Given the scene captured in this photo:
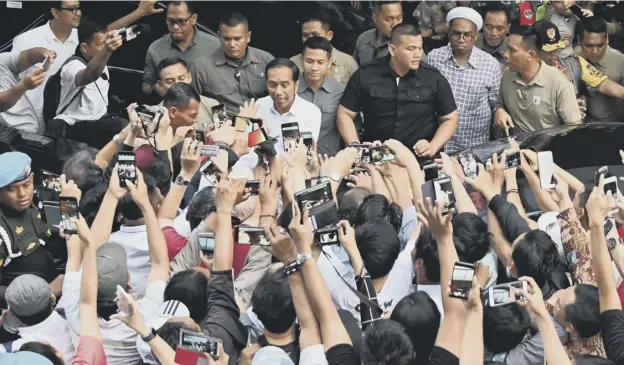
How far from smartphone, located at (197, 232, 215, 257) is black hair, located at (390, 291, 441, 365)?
1.13 m

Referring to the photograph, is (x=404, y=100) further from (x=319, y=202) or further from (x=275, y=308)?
(x=275, y=308)

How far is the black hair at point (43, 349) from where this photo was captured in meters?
5.86

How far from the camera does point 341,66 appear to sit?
10.4 metres

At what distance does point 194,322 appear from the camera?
20.0 feet

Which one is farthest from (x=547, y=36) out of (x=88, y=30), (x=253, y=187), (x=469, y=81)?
(x=253, y=187)

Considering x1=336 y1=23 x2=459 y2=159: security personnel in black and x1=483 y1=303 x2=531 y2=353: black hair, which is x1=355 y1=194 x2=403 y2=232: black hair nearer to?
x1=483 y1=303 x2=531 y2=353: black hair

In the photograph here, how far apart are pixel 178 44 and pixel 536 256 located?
469cm

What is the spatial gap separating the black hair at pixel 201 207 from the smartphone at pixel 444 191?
1.37 m

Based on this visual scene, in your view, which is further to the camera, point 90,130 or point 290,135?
point 90,130

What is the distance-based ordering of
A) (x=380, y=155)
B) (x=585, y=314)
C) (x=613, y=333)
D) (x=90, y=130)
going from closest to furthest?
(x=613, y=333)
(x=585, y=314)
(x=380, y=155)
(x=90, y=130)

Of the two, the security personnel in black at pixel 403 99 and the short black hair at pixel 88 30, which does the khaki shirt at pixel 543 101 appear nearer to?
Answer: the security personnel in black at pixel 403 99

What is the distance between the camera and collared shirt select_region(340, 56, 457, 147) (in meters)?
9.59

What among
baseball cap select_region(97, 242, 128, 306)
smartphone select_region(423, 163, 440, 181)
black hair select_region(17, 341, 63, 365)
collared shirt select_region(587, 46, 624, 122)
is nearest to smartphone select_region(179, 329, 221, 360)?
black hair select_region(17, 341, 63, 365)

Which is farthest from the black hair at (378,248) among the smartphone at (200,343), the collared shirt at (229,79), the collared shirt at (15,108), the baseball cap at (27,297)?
the collared shirt at (15,108)
